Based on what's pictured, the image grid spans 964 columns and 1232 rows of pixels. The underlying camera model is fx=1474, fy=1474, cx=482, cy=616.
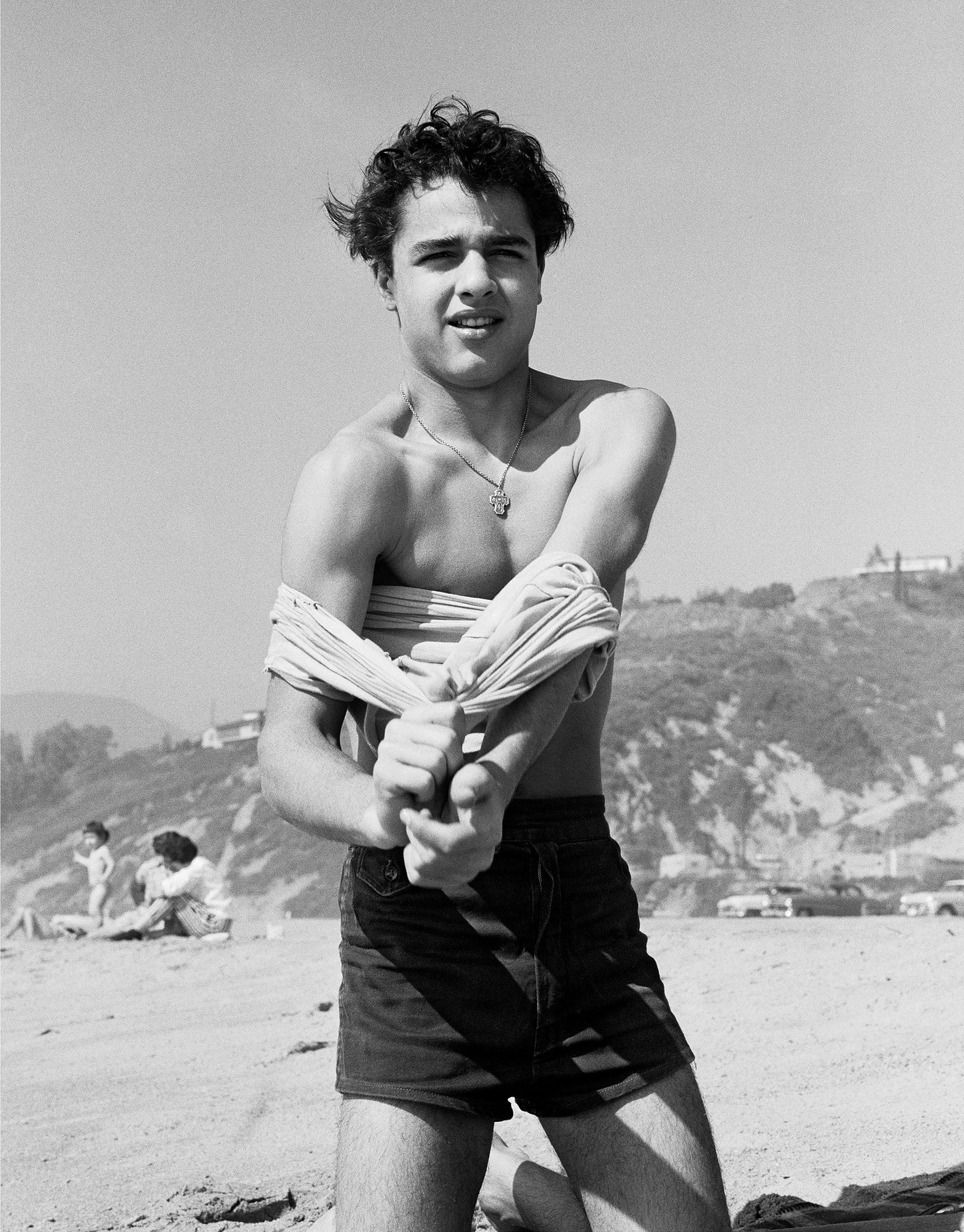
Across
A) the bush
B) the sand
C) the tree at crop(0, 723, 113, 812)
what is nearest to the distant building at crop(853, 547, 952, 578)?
the bush

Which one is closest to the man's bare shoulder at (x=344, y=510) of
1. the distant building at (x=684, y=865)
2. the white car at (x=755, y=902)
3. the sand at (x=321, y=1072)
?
the sand at (x=321, y=1072)

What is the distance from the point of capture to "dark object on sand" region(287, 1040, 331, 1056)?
6078mm

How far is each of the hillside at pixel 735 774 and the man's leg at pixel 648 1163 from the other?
23259mm

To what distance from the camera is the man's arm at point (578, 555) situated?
6.55 ft

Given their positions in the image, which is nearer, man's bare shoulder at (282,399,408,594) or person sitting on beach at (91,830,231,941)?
man's bare shoulder at (282,399,408,594)

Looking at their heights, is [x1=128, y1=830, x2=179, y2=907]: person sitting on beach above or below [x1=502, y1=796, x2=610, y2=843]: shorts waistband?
below

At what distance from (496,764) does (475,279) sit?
911 mm

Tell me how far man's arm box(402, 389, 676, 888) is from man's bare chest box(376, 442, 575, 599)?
56 millimetres

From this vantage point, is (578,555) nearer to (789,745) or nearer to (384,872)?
(384,872)

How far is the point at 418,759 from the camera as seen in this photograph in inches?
77.8

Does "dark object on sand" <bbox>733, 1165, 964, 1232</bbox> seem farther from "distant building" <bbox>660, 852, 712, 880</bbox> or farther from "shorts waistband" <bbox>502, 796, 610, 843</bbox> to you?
"distant building" <bbox>660, 852, 712, 880</bbox>

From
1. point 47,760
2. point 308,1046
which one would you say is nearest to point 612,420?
point 308,1046

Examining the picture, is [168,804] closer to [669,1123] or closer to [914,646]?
[914,646]

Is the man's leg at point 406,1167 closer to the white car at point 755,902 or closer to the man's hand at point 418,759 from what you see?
the man's hand at point 418,759
